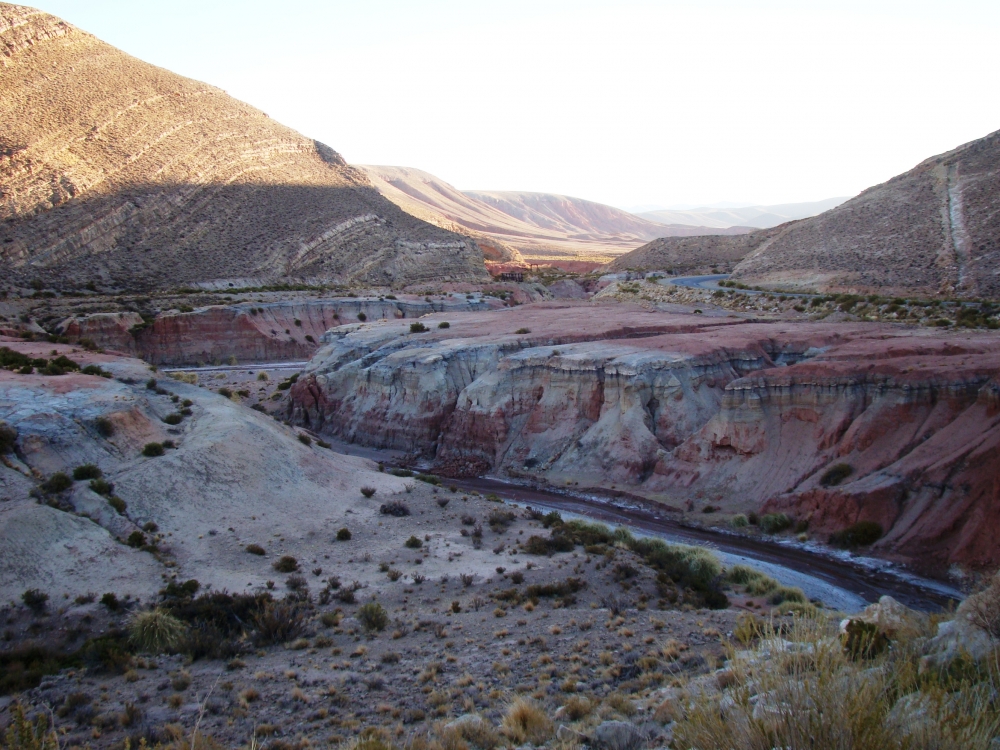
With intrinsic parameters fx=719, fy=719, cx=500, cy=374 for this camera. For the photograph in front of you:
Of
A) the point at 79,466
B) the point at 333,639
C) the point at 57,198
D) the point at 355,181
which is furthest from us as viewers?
the point at 355,181

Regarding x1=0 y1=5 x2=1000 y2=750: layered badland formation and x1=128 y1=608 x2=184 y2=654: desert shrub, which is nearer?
x1=0 y1=5 x2=1000 y2=750: layered badland formation

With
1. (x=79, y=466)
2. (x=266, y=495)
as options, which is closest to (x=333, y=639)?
(x=266, y=495)

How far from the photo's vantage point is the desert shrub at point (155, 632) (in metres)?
12.5

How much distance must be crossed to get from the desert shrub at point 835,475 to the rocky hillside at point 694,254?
5870 centimetres

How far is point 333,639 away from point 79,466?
9719 millimetres

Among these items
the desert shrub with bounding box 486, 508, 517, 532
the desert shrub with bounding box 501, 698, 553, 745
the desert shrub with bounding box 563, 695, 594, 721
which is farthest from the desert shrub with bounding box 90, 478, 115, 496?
Result: the desert shrub with bounding box 563, 695, 594, 721

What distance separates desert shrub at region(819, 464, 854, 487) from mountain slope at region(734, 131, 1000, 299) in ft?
81.2

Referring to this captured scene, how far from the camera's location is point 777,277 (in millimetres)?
57094

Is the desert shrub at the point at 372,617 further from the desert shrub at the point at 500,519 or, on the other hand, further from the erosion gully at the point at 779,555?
the erosion gully at the point at 779,555

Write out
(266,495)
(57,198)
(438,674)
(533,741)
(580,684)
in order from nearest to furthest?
(533,741) < (580,684) < (438,674) < (266,495) < (57,198)

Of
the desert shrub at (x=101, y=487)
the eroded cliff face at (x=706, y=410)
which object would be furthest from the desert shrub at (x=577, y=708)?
the desert shrub at (x=101, y=487)

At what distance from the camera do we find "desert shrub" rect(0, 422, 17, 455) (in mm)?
17594

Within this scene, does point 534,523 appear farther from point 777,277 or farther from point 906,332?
point 777,277

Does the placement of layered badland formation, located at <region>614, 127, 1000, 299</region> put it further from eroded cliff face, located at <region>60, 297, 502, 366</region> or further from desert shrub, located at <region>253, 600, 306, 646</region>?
desert shrub, located at <region>253, 600, 306, 646</region>
